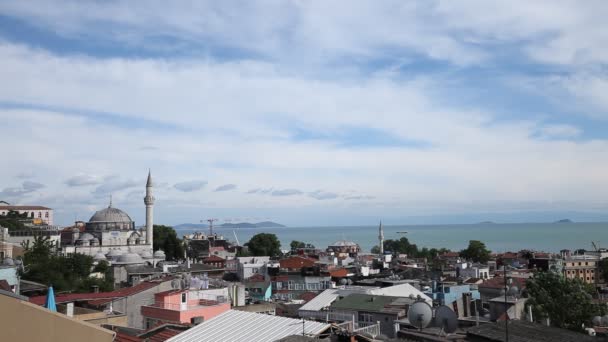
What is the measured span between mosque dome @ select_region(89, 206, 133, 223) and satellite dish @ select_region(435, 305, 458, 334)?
85.4 meters

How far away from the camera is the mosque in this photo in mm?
77125

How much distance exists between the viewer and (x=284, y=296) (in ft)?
132

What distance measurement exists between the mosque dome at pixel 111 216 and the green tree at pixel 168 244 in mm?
5532

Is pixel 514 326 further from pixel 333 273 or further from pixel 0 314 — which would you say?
pixel 333 273

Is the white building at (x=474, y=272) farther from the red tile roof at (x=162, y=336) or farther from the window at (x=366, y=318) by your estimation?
the red tile roof at (x=162, y=336)

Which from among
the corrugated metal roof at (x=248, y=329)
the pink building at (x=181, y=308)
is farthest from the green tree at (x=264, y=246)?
the corrugated metal roof at (x=248, y=329)

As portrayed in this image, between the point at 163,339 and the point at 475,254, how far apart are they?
70.9 metres

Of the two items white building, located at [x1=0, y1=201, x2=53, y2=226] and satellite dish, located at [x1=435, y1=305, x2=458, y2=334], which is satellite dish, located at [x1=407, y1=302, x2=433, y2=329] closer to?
satellite dish, located at [x1=435, y1=305, x2=458, y2=334]

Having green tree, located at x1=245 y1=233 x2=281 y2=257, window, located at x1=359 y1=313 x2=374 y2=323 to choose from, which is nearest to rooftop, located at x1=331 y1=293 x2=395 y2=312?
window, located at x1=359 y1=313 x2=374 y2=323

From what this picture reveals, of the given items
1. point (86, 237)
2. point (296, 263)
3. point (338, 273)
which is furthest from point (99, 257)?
point (338, 273)

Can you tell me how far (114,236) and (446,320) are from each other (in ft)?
268

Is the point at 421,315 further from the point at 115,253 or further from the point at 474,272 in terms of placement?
the point at 115,253

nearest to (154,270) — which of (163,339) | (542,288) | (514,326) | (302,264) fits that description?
(302,264)

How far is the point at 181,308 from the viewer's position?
61.9 feet
